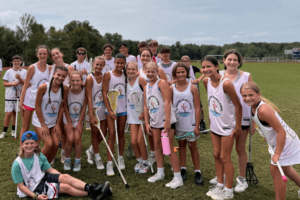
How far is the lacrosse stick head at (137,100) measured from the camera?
4.52 metres

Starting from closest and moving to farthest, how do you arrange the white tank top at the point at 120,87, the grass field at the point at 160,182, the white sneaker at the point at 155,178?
the grass field at the point at 160,182
the white sneaker at the point at 155,178
the white tank top at the point at 120,87

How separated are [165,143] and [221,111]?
107 centimetres

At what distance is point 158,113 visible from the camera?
4.14 metres

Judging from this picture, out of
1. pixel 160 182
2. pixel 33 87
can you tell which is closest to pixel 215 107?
pixel 160 182

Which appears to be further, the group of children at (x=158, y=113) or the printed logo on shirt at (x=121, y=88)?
the printed logo on shirt at (x=121, y=88)

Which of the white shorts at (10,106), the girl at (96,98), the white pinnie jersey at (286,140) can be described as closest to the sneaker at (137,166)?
the girl at (96,98)

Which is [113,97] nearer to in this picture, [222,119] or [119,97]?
[119,97]

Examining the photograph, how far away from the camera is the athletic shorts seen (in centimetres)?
366

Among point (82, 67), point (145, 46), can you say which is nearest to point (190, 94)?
point (145, 46)

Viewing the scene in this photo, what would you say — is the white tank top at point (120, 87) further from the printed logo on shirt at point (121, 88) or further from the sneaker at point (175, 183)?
the sneaker at point (175, 183)

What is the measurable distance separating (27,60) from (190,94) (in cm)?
5057

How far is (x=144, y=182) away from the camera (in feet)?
14.1

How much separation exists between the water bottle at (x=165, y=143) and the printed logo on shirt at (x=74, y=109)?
1.75 m

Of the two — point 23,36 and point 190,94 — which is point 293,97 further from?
point 23,36
